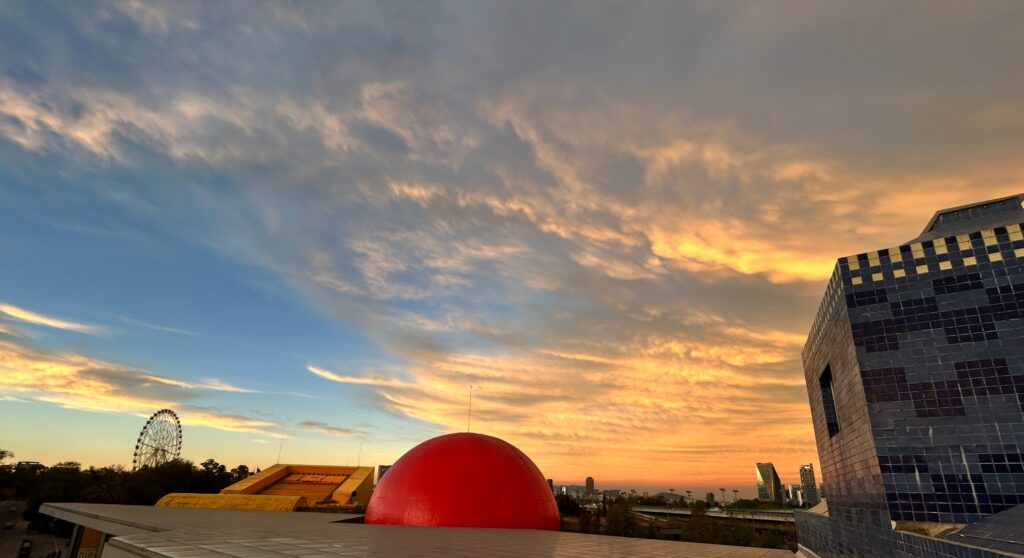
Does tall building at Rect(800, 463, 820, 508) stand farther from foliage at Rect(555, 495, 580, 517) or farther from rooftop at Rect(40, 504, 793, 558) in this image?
rooftop at Rect(40, 504, 793, 558)

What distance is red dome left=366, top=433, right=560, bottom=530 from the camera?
2042 cm

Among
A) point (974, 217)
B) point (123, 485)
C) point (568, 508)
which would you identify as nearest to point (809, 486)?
point (568, 508)

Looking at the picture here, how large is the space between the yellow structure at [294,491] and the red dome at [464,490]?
19491 millimetres

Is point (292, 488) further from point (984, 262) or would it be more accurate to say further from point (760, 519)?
point (760, 519)

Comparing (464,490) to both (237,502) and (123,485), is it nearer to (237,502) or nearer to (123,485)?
(237,502)

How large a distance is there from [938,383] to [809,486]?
407 ft

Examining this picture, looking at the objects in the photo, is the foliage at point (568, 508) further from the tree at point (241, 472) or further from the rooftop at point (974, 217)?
the tree at point (241, 472)

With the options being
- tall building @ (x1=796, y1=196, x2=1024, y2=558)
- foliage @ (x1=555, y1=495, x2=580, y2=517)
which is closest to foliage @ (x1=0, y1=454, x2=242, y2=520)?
foliage @ (x1=555, y1=495, x2=580, y2=517)

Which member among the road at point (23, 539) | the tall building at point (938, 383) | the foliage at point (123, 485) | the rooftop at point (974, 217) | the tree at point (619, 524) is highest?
the rooftop at point (974, 217)

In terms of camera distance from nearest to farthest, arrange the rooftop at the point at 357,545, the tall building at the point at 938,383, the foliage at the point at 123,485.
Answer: the rooftop at the point at 357,545 < the tall building at the point at 938,383 < the foliage at the point at 123,485

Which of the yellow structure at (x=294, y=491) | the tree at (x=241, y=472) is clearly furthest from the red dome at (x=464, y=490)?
the tree at (x=241, y=472)

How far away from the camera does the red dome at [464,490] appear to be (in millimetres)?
20422

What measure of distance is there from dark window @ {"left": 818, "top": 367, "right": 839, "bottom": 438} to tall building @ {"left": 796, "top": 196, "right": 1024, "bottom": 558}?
831cm

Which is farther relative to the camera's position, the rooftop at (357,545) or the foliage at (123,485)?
the foliage at (123,485)
